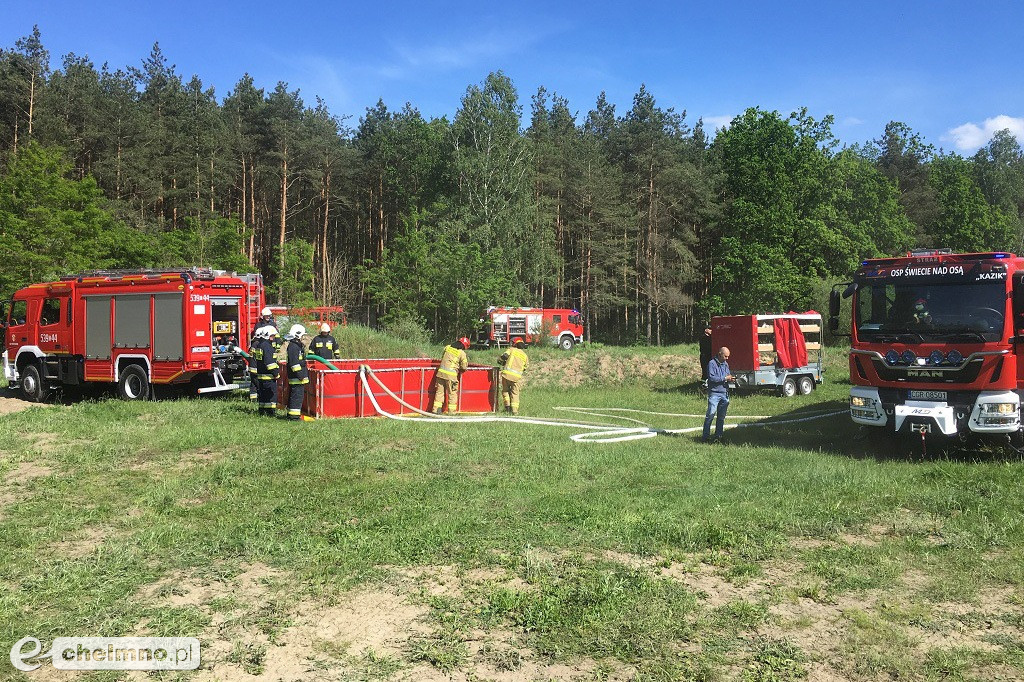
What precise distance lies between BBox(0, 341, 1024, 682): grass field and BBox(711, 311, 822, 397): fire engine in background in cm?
865

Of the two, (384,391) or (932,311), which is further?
(384,391)

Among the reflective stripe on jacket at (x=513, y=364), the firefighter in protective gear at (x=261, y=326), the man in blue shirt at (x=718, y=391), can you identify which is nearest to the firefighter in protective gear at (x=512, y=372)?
the reflective stripe on jacket at (x=513, y=364)

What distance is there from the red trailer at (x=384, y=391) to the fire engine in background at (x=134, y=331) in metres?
2.78

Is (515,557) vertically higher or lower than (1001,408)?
lower

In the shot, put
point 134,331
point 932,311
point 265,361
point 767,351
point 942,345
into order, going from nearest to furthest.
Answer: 1. point 942,345
2. point 932,311
3. point 265,361
4. point 134,331
5. point 767,351

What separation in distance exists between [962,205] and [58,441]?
6363 centimetres

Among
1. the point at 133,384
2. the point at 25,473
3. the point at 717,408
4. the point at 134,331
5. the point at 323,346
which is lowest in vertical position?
the point at 25,473

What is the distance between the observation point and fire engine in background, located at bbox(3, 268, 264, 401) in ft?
49.8

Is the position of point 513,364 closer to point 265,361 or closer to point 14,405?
point 265,361

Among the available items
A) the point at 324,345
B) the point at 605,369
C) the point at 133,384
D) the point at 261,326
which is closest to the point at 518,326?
the point at 605,369

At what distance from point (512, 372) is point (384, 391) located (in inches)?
112

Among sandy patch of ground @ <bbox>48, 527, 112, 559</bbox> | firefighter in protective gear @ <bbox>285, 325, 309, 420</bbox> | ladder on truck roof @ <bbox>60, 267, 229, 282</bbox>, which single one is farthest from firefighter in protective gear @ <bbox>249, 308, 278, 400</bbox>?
sandy patch of ground @ <bbox>48, 527, 112, 559</bbox>

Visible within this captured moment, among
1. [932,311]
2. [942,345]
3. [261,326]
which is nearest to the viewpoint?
[942,345]

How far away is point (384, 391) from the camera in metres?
13.5
